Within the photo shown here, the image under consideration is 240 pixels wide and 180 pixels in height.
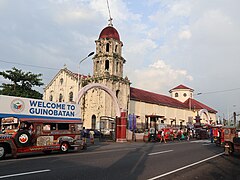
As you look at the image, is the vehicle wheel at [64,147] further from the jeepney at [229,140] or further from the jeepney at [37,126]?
the jeepney at [229,140]

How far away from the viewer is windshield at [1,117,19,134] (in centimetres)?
1441

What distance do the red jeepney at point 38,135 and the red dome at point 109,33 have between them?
30.4 m

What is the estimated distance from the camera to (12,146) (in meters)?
13.8

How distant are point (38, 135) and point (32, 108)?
224 centimetres

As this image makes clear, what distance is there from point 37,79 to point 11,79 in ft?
10.7

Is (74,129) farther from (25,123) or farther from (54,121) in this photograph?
(25,123)

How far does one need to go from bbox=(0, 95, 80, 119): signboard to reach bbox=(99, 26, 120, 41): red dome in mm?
29685

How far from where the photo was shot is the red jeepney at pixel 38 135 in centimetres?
1395

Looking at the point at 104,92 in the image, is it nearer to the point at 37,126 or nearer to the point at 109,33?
the point at 109,33

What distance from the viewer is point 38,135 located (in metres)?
15.4

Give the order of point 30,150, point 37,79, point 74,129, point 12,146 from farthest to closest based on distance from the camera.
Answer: point 37,79 → point 74,129 → point 30,150 → point 12,146

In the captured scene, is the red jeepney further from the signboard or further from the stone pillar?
the stone pillar

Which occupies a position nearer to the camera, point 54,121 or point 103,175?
point 103,175

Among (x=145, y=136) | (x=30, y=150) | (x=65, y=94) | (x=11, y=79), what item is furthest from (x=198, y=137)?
(x=30, y=150)
